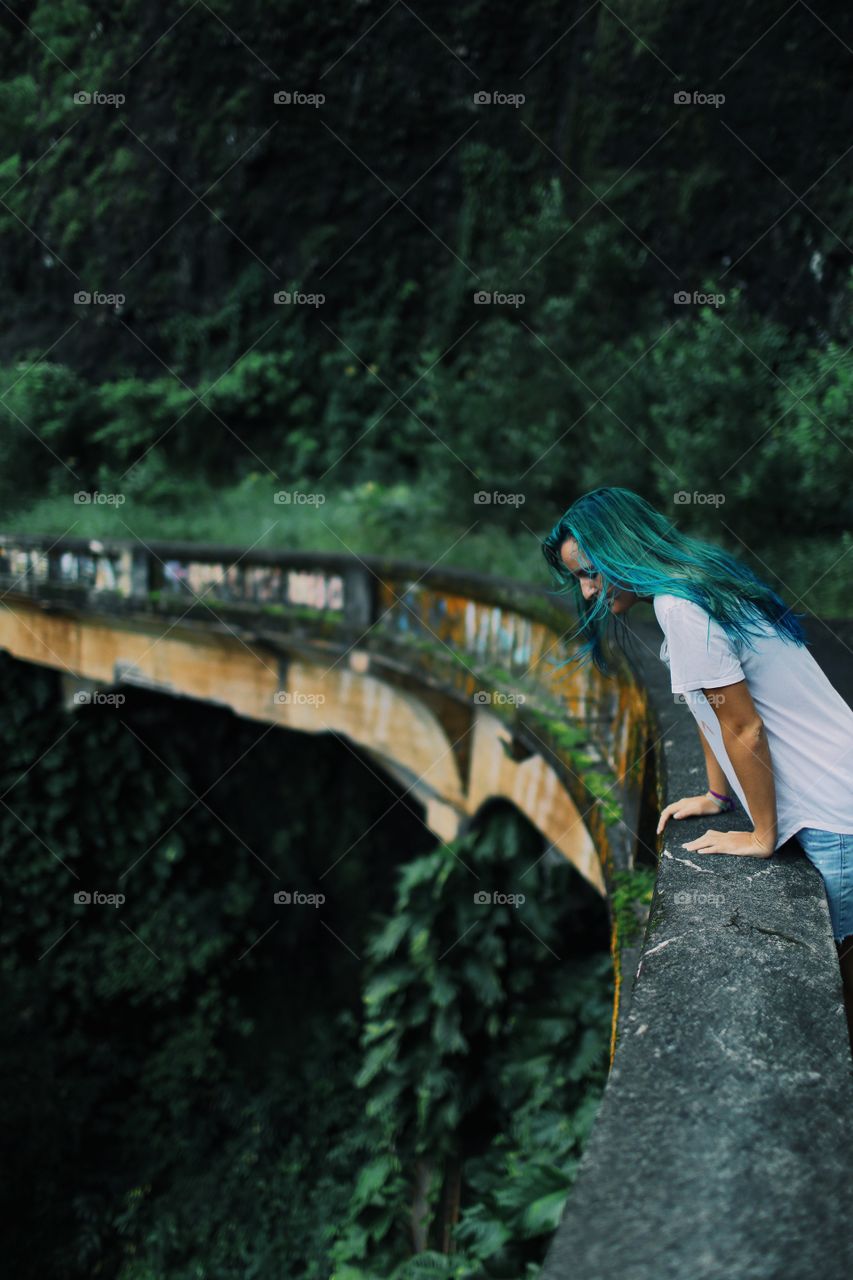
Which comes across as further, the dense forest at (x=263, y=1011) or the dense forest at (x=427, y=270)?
the dense forest at (x=427, y=270)

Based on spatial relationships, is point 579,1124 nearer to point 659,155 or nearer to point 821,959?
point 821,959

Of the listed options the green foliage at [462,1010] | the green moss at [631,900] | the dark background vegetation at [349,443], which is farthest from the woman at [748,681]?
the green foliage at [462,1010]

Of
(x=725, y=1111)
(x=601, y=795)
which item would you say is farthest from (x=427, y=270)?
(x=725, y=1111)

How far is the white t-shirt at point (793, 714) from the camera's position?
1670 mm

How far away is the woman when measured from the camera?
166 centimetres

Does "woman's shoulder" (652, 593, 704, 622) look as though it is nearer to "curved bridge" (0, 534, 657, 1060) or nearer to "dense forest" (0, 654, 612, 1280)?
"curved bridge" (0, 534, 657, 1060)

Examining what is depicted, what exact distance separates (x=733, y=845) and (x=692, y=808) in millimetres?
230

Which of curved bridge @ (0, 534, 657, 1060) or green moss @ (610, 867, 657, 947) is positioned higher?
curved bridge @ (0, 534, 657, 1060)

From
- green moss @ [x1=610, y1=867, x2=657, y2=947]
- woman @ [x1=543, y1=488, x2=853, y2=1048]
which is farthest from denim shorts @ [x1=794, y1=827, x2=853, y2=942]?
green moss @ [x1=610, y1=867, x2=657, y2=947]

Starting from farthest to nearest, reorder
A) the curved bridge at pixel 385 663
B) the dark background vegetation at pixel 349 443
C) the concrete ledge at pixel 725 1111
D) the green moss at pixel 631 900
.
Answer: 1. the dark background vegetation at pixel 349 443
2. the curved bridge at pixel 385 663
3. the green moss at pixel 631 900
4. the concrete ledge at pixel 725 1111

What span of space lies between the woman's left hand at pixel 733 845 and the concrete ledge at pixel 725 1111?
12cm

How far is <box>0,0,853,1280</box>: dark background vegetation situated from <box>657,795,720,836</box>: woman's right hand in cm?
260

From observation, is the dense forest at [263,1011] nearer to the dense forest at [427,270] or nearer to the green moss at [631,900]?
the green moss at [631,900]

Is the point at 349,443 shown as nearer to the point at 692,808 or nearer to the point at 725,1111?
the point at 692,808
